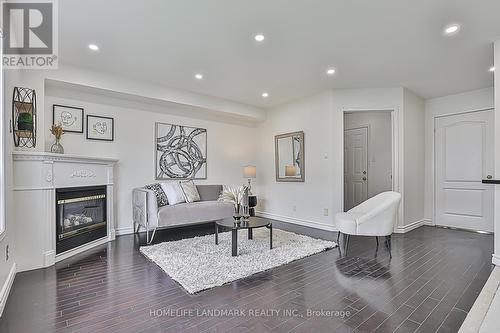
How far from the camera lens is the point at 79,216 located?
3473mm

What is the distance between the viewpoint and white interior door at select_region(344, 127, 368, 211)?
5.89 metres

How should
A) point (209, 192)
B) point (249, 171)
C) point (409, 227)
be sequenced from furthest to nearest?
point (249, 171) → point (209, 192) → point (409, 227)

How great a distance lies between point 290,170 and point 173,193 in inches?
95.9

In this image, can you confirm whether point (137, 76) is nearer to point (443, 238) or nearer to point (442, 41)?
point (442, 41)

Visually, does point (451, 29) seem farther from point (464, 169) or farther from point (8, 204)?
point (8, 204)

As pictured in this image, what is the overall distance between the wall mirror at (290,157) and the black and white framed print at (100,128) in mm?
3310

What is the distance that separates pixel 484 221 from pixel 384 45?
3.77 meters

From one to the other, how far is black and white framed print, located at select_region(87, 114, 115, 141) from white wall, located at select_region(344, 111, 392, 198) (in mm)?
4653

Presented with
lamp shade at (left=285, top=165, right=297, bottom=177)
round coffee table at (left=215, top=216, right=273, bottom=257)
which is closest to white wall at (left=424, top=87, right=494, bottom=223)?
lamp shade at (left=285, top=165, right=297, bottom=177)

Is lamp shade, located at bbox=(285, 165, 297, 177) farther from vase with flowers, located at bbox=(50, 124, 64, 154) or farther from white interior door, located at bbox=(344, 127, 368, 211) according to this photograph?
vase with flowers, located at bbox=(50, 124, 64, 154)

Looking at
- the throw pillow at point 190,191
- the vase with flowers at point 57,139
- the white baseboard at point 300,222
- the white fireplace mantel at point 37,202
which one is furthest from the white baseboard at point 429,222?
the vase with flowers at point 57,139

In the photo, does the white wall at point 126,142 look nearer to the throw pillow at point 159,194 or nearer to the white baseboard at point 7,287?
the throw pillow at point 159,194

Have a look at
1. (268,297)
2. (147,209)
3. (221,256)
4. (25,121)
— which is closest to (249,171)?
(147,209)

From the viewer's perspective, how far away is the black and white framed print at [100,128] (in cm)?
416
